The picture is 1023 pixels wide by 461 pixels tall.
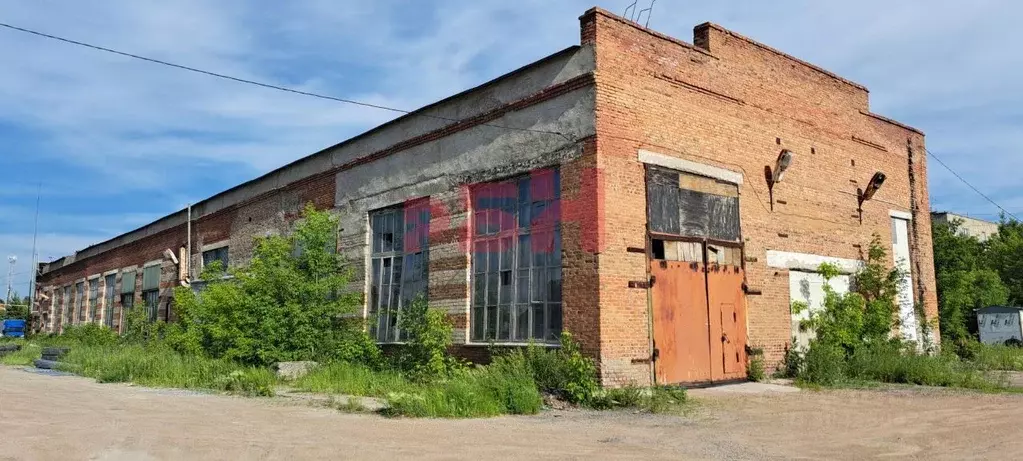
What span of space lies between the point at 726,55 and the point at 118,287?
92.4ft

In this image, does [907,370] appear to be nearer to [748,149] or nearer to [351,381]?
[748,149]

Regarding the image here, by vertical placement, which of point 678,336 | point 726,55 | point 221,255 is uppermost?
point 726,55

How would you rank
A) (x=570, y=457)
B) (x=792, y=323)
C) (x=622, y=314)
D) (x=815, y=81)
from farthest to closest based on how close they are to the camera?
(x=815, y=81) → (x=792, y=323) → (x=622, y=314) → (x=570, y=457)

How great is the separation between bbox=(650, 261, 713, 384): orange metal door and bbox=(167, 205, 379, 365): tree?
6282 mm

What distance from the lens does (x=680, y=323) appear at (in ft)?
41.6

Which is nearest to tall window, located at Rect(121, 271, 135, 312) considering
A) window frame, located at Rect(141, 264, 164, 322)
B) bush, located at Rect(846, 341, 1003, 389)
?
window frame, located at Rect(141, 264, 164, 322)

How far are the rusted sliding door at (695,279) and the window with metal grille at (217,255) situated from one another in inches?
605

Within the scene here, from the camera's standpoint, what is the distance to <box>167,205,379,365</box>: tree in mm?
15414

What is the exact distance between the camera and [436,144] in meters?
15.2

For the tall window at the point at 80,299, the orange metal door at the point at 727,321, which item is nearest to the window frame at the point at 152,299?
the tall window at the point at 80,299

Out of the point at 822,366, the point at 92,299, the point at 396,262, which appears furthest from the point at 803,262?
the point at 92,299

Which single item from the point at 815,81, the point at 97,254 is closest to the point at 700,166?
the point at 815,81

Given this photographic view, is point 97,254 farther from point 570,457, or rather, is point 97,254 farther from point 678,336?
point 570,457

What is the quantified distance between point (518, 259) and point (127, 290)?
24104 millimetres
